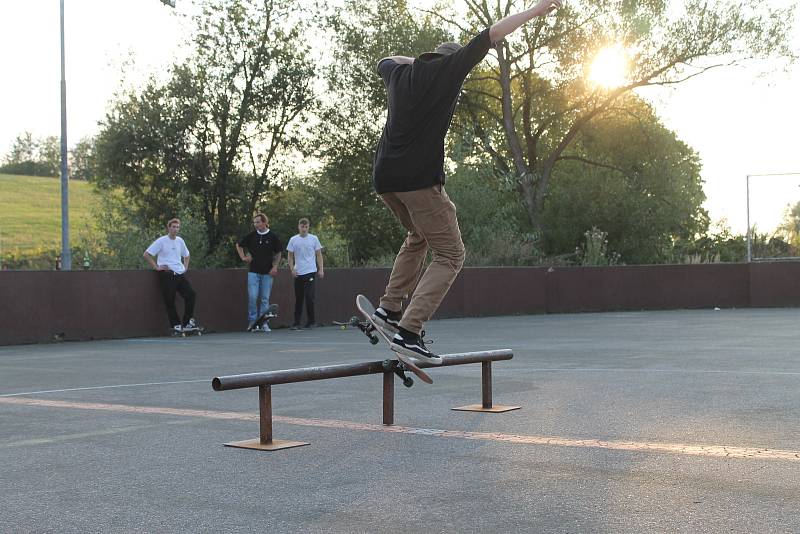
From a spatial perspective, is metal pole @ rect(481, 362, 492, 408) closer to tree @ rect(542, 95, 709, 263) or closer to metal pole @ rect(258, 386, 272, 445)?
metal pole @ rect(258, 386, 272, 445)

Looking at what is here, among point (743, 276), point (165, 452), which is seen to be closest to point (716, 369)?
point (165, 452)

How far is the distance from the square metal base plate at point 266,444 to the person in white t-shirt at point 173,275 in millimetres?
10992

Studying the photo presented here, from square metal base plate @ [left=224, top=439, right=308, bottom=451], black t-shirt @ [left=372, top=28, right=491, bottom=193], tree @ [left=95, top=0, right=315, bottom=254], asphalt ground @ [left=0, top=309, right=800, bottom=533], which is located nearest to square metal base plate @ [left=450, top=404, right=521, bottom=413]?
asphalt ground @ [left=0, top=309, right=800, bottom=533]

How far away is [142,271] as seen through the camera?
16.6 metres

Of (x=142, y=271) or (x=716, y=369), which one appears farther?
(x=142, y=271)

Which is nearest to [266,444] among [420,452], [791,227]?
[420,452]

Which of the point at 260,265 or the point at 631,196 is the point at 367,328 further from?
the point at 631,196

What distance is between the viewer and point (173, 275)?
16453 millimetres

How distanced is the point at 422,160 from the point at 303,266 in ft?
39.3

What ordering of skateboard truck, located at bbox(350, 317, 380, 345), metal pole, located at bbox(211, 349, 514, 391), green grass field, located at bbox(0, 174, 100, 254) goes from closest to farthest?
metal pole, located at bbox(211, 349, 514, 391) < skateboard truck, located at bbox(350, 317, 380, 345) < green grass field, located at bbox(0, 174, 100, 254)

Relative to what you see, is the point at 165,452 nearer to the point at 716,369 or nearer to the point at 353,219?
the point at 716,369

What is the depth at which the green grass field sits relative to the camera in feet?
223

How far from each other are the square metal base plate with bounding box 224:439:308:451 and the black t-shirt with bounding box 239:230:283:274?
38.8 feet

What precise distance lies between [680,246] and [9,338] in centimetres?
2629
